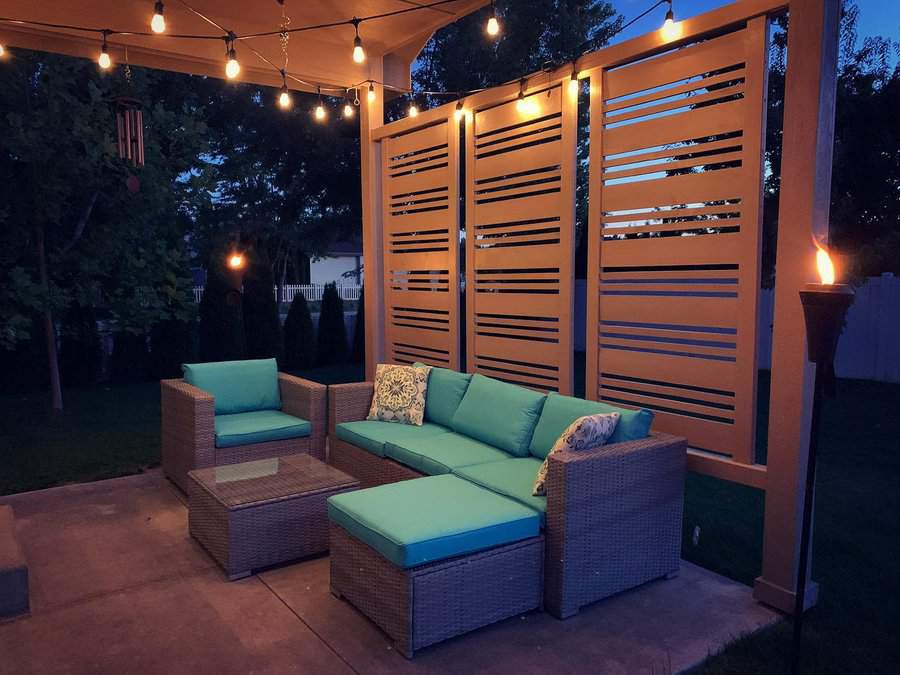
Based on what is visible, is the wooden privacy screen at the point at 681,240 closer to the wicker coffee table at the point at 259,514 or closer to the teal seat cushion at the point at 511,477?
the teal seat cushion at the point at 511,477

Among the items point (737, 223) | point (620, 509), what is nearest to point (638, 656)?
point (620, 509)

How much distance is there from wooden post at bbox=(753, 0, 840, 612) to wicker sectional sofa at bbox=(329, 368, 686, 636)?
1.53ft

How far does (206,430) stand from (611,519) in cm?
288

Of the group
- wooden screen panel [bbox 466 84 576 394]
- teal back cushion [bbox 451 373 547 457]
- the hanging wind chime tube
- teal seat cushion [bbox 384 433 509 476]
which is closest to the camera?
teal seat cushion [bbox 384 433 509 476]

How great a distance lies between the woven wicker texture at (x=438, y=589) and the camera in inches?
108

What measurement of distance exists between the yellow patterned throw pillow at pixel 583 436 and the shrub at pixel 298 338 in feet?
30.5

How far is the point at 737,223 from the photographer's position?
11.2 ft

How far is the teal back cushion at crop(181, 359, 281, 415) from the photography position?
17.4 feet

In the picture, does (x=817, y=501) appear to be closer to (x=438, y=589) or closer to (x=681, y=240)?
(x=681, y=240)

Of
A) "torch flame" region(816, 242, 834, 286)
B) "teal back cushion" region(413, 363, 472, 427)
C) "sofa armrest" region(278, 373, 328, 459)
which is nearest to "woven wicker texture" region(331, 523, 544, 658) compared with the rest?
"torch flame" region(816, 242, 834, 286)

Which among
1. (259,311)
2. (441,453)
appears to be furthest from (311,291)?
(441,453)

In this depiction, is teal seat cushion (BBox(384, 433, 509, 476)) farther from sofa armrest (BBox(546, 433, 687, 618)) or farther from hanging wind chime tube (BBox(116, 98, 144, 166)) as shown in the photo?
hanging wind chime tube (BBox(116, 98, 144, 166))

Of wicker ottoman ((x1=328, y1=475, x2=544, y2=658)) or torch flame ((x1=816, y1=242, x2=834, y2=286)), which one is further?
wicker ottoman ((x1=328, y1=475, x2=544, y2=658))

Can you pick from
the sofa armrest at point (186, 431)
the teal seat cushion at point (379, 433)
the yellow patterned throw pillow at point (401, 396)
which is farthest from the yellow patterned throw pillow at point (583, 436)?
the sofa armrest at point (186, 431)
